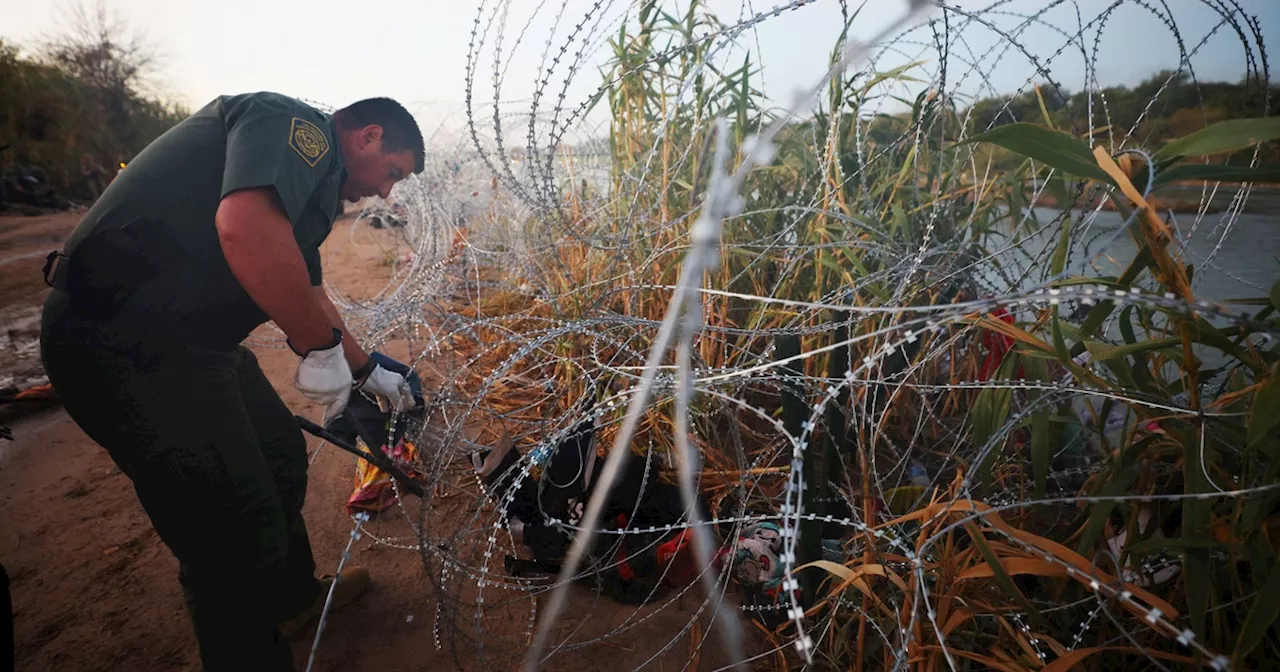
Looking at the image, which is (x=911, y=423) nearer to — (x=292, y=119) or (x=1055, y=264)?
(x=1055, y=264)

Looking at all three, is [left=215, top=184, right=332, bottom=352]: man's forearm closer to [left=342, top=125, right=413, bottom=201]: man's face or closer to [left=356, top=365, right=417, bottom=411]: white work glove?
[left=342, top=125, right=413, bottom=201]: man's face

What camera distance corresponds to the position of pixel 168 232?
1582 millimetres

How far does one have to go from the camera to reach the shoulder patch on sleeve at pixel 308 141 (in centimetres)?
168

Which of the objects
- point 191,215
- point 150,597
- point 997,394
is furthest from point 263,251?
point 997,394

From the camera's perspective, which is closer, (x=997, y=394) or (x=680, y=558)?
(x=997, y=394)

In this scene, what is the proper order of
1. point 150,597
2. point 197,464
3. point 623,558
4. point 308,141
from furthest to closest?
point 150,597
point 623,558
point 308,141
point 197,464

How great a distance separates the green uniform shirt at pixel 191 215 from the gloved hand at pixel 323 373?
22 cm

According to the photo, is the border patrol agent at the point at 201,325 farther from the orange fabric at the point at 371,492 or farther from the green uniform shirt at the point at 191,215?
the orange fabric at the point at 371,492

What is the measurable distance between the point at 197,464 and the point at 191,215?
72cm

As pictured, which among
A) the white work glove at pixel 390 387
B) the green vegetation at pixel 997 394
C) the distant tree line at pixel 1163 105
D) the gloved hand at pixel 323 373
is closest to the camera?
the green vegetation at pixel 997 394

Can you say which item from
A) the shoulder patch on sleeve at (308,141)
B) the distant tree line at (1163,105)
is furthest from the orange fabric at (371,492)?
the distant tree line at (1163,105)

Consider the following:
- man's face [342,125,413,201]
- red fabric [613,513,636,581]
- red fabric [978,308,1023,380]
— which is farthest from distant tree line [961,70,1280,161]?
man's face [342,125,413,201]

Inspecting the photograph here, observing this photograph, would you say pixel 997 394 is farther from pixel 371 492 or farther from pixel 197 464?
pixel 371 492

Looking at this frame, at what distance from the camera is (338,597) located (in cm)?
187
